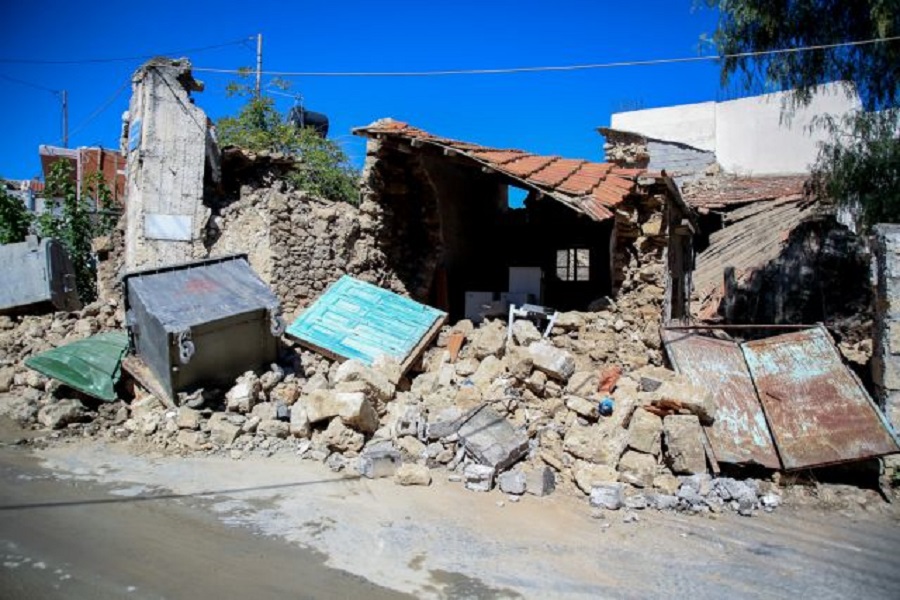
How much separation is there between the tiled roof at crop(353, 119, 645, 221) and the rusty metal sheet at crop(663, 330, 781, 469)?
172 centimetres

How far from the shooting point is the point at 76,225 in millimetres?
11750

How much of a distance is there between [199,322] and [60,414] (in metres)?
1.71

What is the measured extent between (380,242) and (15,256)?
5.86 meters

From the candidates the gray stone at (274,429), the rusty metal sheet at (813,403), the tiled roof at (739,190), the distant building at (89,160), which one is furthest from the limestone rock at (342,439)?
the distant building at (89,160)

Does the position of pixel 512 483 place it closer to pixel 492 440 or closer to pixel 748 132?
pixel 492 440

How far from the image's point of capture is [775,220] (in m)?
13.3

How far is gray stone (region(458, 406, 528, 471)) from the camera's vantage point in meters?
5.42

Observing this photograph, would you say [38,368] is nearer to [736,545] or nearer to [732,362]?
[736,545]

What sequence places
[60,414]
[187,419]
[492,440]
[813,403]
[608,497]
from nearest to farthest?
[608,497], [492,440], [813,403], [187,419], [60,414]

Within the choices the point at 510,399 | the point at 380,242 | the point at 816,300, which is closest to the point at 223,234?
the point at 380,242

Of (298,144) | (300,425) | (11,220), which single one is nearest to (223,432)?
(300,425)

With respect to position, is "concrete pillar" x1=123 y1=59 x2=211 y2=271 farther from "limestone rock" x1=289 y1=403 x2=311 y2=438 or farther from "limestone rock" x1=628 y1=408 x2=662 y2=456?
"limestone rock" x1=628 y1=408 x2=662 y2=456

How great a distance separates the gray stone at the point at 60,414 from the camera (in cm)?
624

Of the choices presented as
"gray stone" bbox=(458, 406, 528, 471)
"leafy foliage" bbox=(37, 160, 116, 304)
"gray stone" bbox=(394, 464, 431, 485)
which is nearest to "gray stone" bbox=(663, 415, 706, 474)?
"gray stone" bbox=(458, 406, 528, 471)
